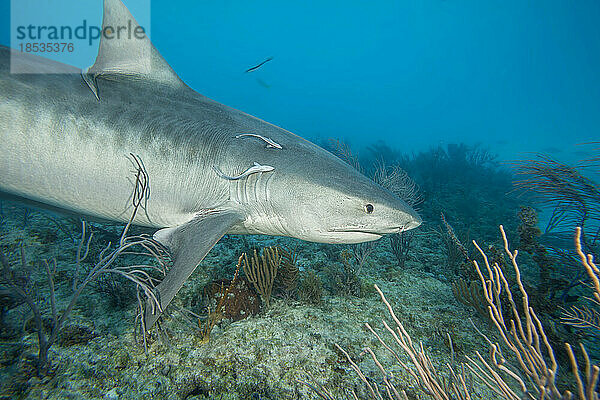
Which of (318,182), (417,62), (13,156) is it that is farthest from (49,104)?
(417,62)

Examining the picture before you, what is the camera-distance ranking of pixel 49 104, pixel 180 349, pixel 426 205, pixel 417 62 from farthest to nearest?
pixel 417 62 < pixel 426 205 < pixel 180 349 < pixel 49 104

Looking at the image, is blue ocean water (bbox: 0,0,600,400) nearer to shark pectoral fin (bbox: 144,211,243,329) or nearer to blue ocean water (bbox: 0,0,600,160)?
shark pectoral fin (bbox: 144,211,243,329)

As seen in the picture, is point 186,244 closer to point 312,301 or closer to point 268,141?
point 268,141

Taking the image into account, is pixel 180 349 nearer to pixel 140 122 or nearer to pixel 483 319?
pixel 140 122

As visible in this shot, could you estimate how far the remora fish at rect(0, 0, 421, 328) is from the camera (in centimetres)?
244

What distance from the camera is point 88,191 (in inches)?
103

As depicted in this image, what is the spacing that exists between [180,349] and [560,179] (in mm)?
6036

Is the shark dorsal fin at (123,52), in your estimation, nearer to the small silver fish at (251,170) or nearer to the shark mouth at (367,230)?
the small silver fish at (251,170)

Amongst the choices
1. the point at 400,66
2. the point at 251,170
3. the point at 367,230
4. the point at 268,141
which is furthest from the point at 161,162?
the point at 400,66

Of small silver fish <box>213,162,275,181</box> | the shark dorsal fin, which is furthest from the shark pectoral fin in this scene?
the shark dorsal fin

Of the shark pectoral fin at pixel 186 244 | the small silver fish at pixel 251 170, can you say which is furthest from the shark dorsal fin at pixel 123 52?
the shark pectoral fin at pixel 186 244

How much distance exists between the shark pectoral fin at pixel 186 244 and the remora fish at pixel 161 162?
16 mm

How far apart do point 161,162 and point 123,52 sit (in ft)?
4.20

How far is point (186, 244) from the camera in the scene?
91.0 inches
